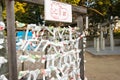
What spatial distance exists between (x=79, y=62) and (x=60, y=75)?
950 mm

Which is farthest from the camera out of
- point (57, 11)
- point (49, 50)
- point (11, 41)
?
point (49, 50)

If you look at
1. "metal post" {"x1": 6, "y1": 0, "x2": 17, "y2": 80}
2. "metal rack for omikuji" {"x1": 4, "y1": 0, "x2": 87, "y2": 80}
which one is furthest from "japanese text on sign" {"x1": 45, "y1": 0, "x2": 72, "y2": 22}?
"metal post" {"x1": 6, "y1": 0, "x2": 17, "y2": 80}

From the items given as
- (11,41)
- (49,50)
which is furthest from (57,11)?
(11,41)

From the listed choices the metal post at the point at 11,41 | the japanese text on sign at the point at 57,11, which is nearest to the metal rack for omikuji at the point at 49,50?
the metal post at the point at 11,41

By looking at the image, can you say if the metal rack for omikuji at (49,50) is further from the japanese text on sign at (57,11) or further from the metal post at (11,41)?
the japanese text on sign at (57,11)

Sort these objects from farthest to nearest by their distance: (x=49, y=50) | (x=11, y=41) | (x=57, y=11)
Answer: (x=49, y=50) < (x=57, y=11) < (x=11, y=41)

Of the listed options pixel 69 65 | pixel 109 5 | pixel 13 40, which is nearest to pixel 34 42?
pixel 13 40

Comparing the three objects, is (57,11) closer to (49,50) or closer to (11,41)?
(49,50)

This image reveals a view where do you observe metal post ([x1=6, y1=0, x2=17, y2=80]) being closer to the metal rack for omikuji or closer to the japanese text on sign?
the metal rack for omikuji

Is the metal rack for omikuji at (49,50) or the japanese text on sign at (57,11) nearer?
the metal rack for omikuji at (49,50)

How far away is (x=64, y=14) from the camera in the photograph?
4.37 meters

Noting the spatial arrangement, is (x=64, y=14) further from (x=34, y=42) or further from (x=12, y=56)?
(x=12, y=56)

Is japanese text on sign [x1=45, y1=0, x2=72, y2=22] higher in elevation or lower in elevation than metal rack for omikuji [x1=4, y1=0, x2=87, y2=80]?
higher

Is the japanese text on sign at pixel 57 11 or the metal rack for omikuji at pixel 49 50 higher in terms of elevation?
the japanese text on sign at pixel 57 11
